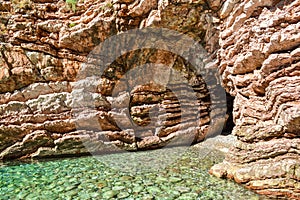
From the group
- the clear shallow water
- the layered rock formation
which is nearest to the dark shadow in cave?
the layered rock formation

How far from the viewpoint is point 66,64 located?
1051 centimetres

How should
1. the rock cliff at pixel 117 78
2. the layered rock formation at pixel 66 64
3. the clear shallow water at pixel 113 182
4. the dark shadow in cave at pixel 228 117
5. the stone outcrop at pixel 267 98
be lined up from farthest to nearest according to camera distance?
the dark shadow in cave at pixel 228 117 < the layered rock formation at pixel 66 64 < the rock cliff at pixel 117 78 < the clear shallow water at pixel 113 182 < the stone outcrop at pixel 267 98

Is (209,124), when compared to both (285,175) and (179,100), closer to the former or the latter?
(179,100)

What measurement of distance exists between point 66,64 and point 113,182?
6.86m

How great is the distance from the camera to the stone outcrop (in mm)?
5520

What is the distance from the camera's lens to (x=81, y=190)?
610 centimetres

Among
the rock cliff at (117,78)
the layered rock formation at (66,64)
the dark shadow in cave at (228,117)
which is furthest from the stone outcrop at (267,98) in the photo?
the dark shadow in cave at (228,117)

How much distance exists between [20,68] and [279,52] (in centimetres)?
1119

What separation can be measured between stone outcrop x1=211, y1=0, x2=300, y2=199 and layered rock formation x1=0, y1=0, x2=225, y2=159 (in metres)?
3.11

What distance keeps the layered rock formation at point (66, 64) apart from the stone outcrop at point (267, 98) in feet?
10.2

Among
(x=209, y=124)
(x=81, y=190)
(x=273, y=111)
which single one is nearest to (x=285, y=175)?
(x=273, y=111)

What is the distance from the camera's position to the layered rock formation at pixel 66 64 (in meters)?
9.75

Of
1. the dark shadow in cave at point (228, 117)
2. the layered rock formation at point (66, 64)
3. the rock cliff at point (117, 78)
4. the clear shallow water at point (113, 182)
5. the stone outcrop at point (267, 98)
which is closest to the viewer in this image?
the stone outcrop at point (267, 98)

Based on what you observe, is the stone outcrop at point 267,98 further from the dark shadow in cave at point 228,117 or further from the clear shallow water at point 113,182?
the dark shadow in cave at point 228,117
